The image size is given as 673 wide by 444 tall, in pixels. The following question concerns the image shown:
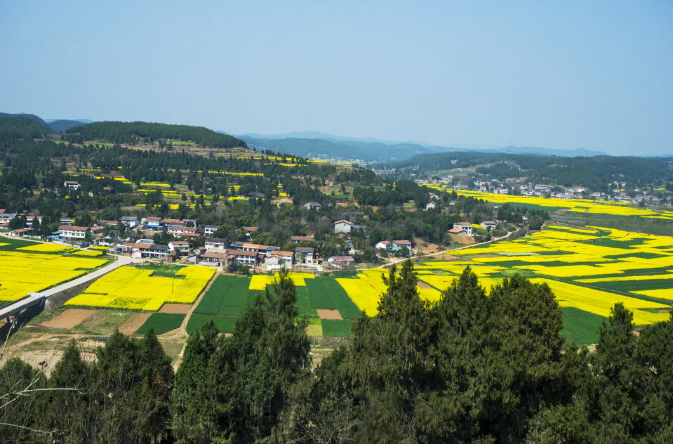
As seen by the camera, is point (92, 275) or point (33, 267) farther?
point (33, 267)

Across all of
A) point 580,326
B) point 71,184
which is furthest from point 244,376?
point 71,184

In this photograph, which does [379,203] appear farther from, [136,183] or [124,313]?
[124,313]


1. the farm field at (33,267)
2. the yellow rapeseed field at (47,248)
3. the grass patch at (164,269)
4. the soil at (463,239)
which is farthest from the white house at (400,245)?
the yellow rapeseed field at (47,248)

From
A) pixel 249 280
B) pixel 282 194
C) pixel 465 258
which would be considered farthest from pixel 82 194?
pixel 465 258

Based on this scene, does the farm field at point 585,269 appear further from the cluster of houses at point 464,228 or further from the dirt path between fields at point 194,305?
the dirt path between fields at point 194,305

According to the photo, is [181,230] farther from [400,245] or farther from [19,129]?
[19,129]

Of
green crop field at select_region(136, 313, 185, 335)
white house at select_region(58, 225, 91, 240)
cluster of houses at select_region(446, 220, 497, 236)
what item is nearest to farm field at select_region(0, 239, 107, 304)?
white house at select_region(58, 225, 91, 240)
